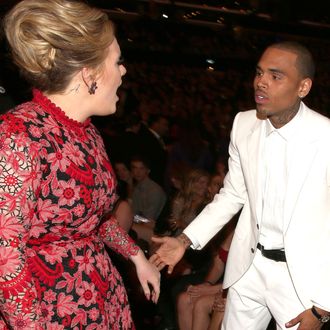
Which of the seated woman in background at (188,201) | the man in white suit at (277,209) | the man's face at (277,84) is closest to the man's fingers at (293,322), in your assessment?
the man in white suit at (277,209)

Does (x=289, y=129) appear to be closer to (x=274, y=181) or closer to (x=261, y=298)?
(x=274, y=181)

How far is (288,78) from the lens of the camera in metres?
2.71

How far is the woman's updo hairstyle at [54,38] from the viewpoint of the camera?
1.85m

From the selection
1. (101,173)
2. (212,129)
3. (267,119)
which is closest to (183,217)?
(267,119)

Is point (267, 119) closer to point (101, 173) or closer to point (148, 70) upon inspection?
point (101, 173)

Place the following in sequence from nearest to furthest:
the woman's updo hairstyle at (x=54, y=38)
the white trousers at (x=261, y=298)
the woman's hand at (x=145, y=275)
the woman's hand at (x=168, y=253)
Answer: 1. the woman's updo hairstyle at (x=54, y=38)
2. the woman's hand at (x=145, y=275)
3. the white trousers at (x=261, y=298)
4. the woman's hand at (x=168, y=253)

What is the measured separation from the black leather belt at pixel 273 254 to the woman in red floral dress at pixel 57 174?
0.82 metres

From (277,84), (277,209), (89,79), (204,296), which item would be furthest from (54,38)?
(204,296)

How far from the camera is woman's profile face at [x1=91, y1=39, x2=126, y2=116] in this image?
2.04m

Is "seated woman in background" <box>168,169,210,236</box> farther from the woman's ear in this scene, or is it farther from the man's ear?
the woman's ear

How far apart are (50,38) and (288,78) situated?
1.23 m

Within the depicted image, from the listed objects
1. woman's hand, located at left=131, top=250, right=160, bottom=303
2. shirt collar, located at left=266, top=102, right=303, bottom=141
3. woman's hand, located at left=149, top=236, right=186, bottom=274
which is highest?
shirt collar, located at left=266, top=102, right=303, bottom=141

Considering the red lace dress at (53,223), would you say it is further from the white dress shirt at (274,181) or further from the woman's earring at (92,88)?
the white dress shirt at (274,181)

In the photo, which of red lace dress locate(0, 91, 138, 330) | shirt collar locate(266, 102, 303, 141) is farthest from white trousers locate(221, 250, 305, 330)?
red lace dress locate(0, 91, 138, 330)
